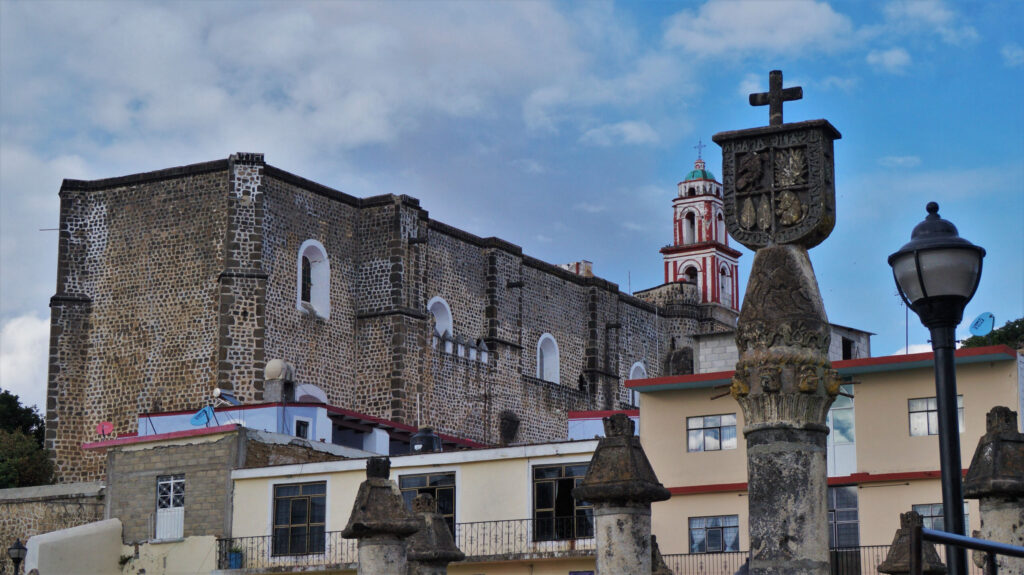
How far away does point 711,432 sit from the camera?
29219 mm

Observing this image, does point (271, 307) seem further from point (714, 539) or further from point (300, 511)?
point (714, 539)

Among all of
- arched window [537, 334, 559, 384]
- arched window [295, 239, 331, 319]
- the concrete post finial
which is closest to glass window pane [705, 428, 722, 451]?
the concrete post finial

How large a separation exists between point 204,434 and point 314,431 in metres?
4.75

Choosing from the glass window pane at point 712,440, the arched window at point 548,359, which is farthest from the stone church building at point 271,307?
the glass window pane at point 712,440

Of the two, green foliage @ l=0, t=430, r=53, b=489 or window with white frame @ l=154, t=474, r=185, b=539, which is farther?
green foliage @ l=0, t=430, r=53, b=489

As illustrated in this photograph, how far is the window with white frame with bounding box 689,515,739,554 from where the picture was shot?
2844 centimetres

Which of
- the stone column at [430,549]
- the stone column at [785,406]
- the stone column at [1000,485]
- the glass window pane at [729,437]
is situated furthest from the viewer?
the glass window pane at [729,437]

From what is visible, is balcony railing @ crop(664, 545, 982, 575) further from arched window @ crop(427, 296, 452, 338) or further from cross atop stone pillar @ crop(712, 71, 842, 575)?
arched window @ crop(427, 296, 452, 338)

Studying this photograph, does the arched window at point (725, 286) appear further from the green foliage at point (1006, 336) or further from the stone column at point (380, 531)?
the stone column at point (380, 531)

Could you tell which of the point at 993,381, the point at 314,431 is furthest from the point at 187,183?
the point at 993,381

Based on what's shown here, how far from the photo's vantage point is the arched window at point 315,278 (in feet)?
146

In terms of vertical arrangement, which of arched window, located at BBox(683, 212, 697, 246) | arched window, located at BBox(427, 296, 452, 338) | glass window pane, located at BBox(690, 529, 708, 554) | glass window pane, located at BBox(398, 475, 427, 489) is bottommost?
glass window pane, located at BBox(690, 529, 708, 554)

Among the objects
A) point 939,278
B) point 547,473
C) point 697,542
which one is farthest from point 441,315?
point 939,278

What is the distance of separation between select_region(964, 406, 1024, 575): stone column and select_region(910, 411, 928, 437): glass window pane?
15.3 metres
